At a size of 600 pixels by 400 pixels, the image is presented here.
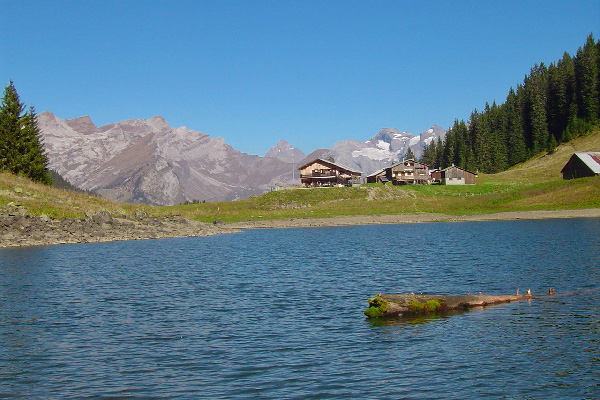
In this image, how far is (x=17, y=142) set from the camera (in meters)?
92.9

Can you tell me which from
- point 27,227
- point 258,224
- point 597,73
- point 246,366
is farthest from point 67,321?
point 597,73

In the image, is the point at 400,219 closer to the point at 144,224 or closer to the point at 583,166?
the point at 583,166

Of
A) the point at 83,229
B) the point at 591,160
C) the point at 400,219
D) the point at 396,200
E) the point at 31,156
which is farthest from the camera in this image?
the point at 396,200

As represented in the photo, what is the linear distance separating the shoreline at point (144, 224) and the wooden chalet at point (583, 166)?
3030 centimetres

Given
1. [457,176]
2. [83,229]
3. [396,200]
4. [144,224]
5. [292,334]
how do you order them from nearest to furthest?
[292,334] → [83,229] → [144,224] → [396,200] → [457,176]

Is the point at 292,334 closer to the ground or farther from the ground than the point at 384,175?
closer to the ground

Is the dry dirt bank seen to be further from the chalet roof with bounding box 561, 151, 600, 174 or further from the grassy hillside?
the chalet roof with bounding box 561, 151, 600, 174

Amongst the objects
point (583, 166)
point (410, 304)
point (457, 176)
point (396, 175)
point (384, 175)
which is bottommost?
point (410, 304)

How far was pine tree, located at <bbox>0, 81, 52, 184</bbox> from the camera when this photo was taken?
92375 mm

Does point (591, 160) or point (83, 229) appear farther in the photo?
point (591, 160)

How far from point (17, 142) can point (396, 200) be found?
290 feet

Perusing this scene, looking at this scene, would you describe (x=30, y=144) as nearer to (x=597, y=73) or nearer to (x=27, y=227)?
(x=27, y=227)

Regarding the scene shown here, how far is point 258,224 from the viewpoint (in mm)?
120188

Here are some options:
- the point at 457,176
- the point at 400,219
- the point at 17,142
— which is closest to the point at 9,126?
the point at 17,142
